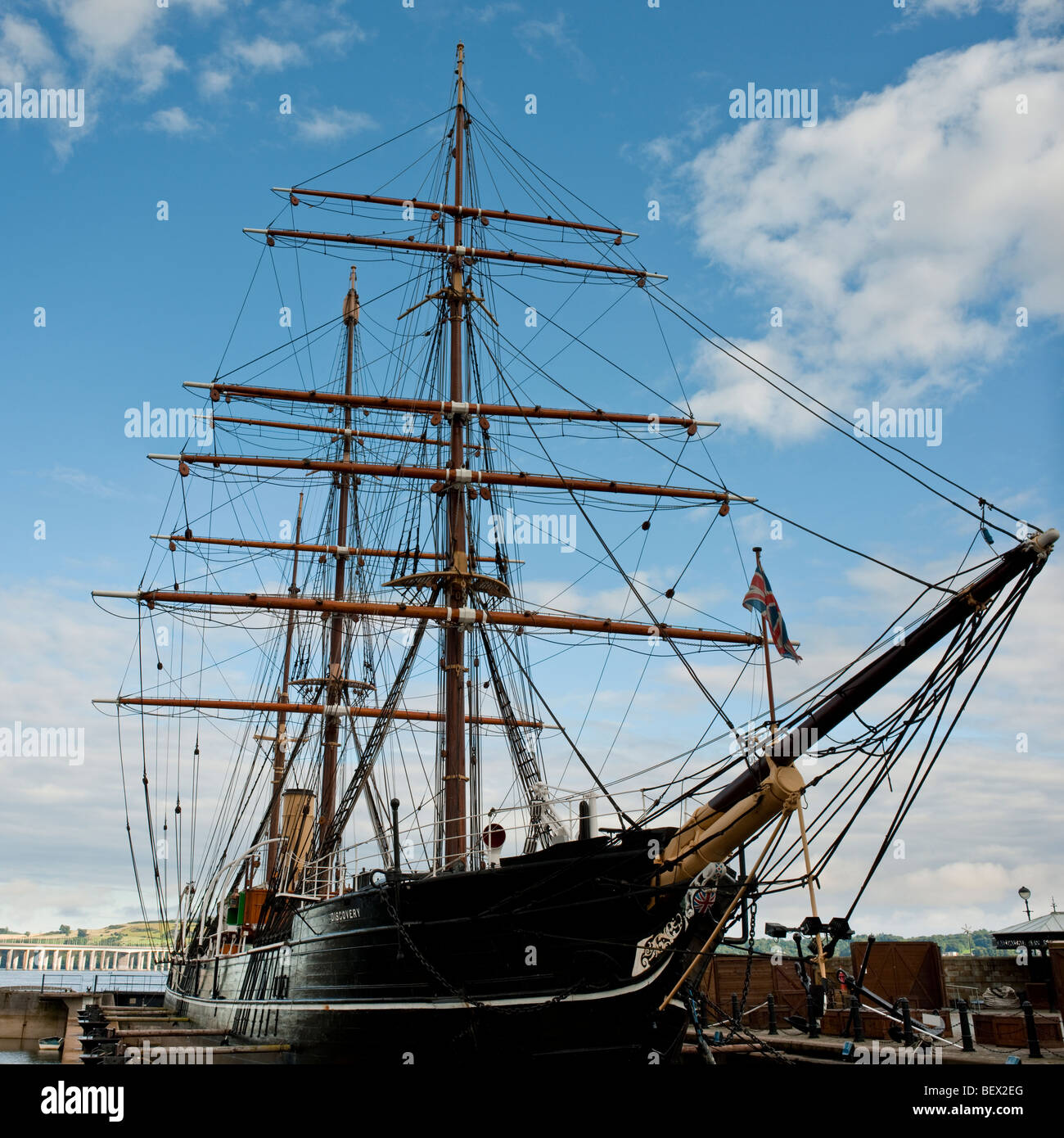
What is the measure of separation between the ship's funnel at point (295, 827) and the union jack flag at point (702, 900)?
1370cm

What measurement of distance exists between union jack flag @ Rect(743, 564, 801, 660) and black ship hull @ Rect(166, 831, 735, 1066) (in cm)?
291

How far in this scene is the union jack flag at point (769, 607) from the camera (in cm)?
1239

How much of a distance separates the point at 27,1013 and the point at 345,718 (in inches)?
554

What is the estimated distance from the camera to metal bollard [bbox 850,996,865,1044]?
14234mm

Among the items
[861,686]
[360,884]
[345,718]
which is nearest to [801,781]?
[861,686]

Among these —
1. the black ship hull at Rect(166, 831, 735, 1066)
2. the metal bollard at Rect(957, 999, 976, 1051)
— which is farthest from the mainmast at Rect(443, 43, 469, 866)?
the metal bollard at Rect(957, 999, 976, 1051)

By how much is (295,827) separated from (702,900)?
16864mm

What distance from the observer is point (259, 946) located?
2131 centimetres

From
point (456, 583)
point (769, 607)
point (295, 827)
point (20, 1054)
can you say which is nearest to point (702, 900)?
point (769, 607)

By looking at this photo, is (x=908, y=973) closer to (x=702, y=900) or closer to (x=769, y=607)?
(x=702, y=900)

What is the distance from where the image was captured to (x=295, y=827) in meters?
26.8

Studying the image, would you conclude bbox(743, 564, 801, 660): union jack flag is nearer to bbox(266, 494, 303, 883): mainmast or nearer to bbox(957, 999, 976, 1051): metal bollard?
bbox(957, 999, 976, 1051): metal bollard

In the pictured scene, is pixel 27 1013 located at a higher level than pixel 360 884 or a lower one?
lower
